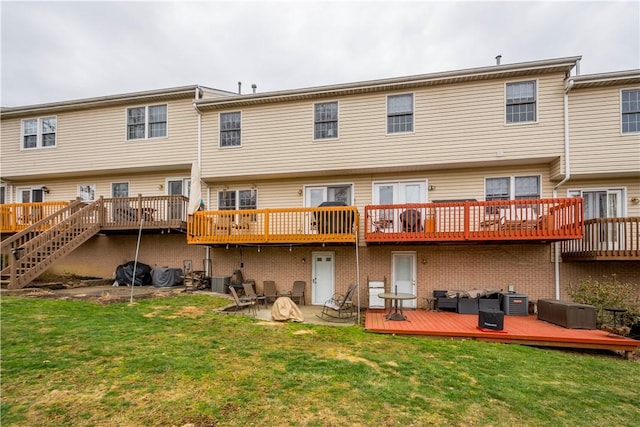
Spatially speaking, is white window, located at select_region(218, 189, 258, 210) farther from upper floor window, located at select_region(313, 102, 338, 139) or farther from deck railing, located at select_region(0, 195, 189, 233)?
upper floor window, located at select_region(313, 102, 338, 139)

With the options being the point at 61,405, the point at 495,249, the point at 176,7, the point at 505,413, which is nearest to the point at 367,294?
the point at 495,249

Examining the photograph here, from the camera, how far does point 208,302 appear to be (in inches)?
388

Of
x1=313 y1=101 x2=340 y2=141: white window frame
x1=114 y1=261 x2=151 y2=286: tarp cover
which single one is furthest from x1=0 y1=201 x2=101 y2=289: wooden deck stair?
x1=313 y1=101 x2=340 y2=141: white window frame

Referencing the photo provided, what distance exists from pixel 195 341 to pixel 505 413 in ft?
18.1

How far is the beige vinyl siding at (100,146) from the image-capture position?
42.0 feet

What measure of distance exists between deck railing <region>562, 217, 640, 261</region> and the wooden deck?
2.49 metres

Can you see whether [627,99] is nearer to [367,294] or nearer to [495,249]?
[495,249]

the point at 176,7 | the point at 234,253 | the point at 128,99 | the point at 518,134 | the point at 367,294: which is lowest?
the point at 367,294

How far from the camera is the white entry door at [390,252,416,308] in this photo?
1125 centimetres

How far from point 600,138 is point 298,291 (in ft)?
37.6

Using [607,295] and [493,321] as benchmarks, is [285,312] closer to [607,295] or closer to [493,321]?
[493,321]

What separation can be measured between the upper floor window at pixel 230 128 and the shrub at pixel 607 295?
13.0 metres

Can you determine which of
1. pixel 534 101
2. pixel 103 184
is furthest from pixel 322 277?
pixel 103 184

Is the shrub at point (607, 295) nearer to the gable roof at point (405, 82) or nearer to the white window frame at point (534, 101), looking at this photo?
the white window frame at point (534, 101)
